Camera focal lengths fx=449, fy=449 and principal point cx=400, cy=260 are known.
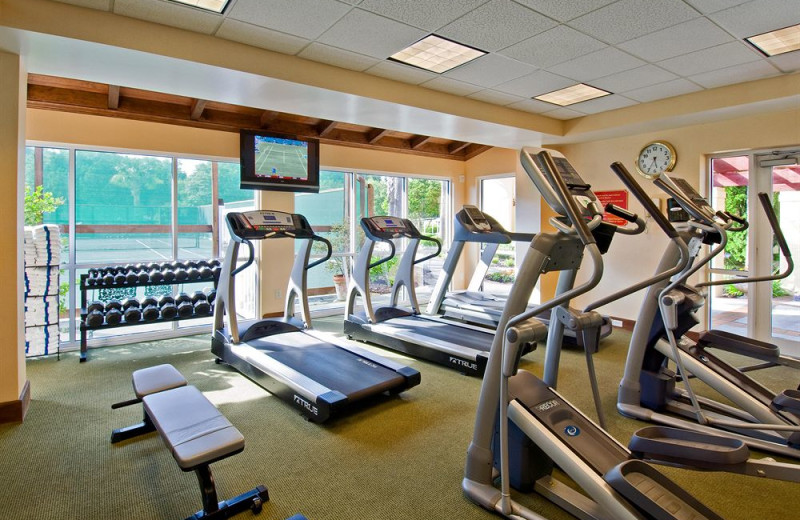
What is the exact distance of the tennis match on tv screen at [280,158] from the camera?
19.1 ft

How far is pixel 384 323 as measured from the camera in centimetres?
517

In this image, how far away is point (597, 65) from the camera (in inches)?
159

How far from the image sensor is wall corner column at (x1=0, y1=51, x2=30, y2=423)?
3.01 m

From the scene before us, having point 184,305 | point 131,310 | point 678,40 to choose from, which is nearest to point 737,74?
point 678,40

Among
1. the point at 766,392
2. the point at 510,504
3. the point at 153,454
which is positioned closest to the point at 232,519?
the point at 153,454

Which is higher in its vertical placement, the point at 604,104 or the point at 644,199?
the point at 604,104

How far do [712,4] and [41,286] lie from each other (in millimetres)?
6077

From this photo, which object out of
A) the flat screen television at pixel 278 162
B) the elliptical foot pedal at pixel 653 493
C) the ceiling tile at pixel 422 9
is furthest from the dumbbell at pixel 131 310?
the elliptical foot pedal at pixel 653 493

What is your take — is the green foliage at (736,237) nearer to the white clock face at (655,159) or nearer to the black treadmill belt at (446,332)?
the white clock face at (655,159)

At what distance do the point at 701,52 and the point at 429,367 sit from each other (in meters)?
3.63

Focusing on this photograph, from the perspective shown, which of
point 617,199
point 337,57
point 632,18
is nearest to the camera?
point 632,18

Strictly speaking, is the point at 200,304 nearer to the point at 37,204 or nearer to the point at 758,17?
the point at 37,204

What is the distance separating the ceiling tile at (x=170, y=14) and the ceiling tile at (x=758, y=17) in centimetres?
355

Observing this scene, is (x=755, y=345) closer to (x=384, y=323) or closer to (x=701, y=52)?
(x=701, y=52)
